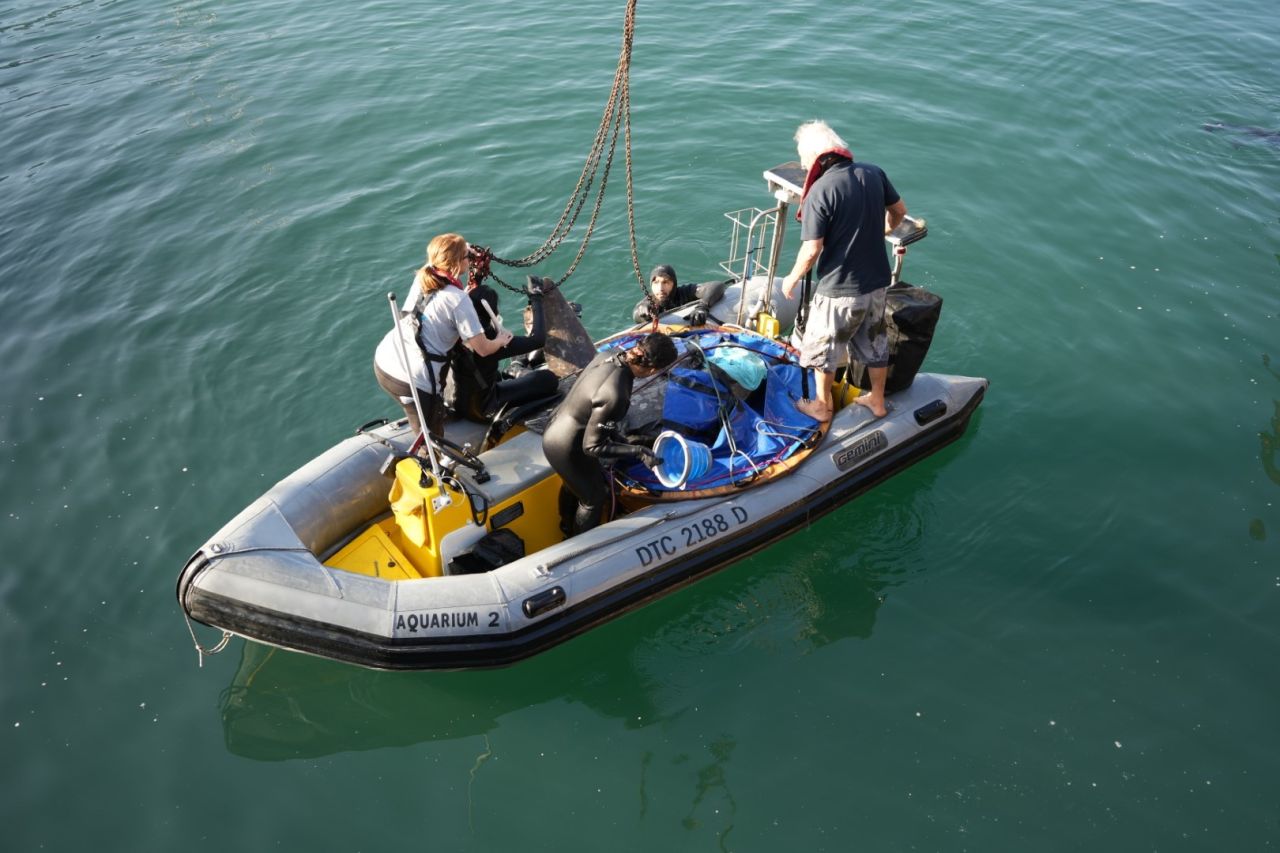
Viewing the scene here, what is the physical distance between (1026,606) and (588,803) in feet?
10.8

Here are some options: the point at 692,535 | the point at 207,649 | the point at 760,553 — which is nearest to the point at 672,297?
the point at 760,553

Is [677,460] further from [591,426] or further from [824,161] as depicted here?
[824,161]

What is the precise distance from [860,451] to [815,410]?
443mm

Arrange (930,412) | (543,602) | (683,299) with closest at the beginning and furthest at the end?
(543,602)
(930,412)
(683,299)

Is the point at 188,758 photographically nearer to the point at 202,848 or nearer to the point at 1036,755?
the point at 202,848

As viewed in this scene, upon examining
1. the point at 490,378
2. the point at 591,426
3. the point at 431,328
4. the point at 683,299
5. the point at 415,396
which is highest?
the point at 431,328

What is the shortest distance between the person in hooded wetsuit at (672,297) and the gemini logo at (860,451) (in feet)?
5.80

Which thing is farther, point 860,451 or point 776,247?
point 776,247

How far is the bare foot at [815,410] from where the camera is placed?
682 cm

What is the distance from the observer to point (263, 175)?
11469mm

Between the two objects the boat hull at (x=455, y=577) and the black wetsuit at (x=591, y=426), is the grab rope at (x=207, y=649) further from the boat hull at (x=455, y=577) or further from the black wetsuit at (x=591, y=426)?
the black wetsuit at (x=591, y=426)

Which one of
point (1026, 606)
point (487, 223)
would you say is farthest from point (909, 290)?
point (487, 223)

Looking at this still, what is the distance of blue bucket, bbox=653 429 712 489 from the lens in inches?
244

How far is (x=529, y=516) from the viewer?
629 centimetres
